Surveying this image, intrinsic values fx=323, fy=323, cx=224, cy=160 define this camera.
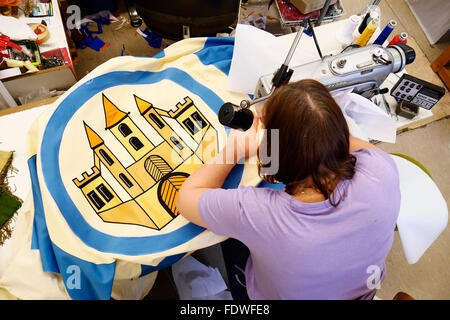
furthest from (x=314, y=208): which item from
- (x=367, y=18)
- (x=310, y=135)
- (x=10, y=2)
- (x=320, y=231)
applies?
(x=10, y=2)

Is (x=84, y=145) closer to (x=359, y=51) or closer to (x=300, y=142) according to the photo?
(x=300, y=142)

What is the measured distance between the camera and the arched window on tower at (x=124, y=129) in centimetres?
138

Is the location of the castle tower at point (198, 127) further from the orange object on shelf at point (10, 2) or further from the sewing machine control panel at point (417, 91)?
the orange object on shelf at point (10, 2)

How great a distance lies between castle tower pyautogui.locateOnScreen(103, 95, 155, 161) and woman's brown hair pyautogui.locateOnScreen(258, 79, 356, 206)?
616mm

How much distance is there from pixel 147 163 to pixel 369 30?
1140mm

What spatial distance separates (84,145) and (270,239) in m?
0.89

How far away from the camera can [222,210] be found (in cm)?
98

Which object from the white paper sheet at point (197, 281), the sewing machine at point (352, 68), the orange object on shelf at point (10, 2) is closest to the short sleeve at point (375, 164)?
the sewing machine at point (352, 68)

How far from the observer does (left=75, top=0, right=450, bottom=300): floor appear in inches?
77.5

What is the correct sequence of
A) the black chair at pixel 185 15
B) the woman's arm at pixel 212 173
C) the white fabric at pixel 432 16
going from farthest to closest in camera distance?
the white fabric at pixel 432 16
the black chair at pixel 185 15
the woman's arm at pixel 212 173

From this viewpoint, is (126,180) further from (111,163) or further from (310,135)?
(310,135)

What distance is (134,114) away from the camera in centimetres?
141

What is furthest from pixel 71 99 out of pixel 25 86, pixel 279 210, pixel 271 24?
pixel 271 24

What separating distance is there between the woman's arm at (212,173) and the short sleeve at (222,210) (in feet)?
0.15
